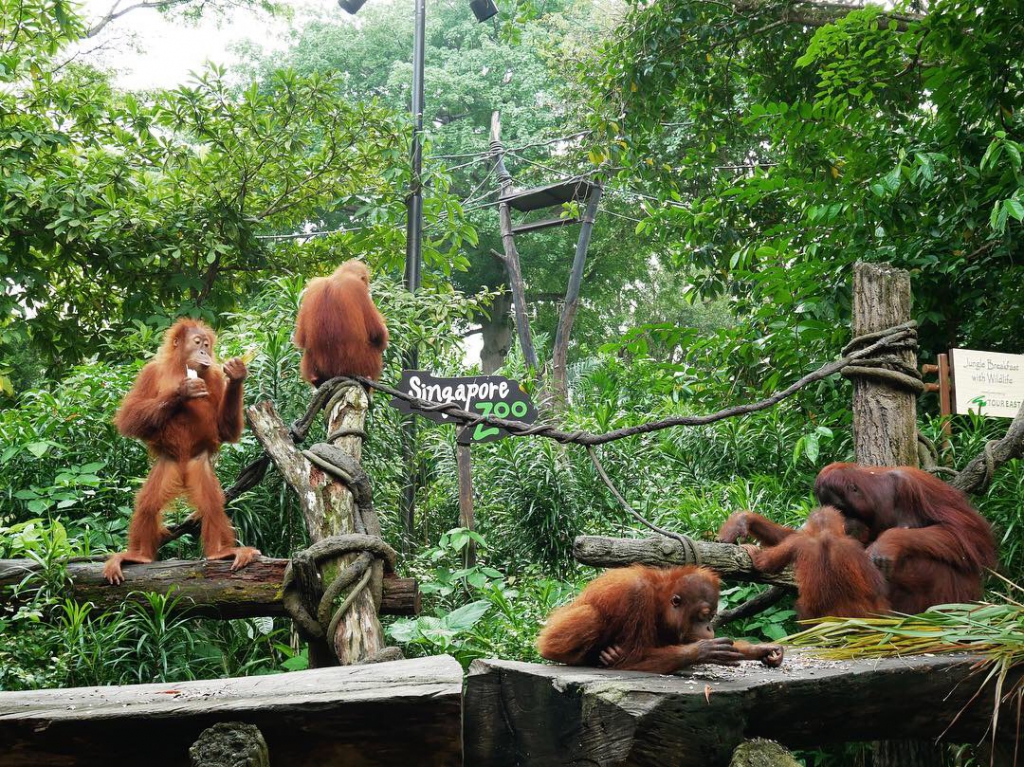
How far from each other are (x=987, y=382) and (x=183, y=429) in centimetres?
399

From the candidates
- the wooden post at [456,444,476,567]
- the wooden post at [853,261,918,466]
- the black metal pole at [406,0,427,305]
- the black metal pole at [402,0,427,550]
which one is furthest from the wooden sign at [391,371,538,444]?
the black metal pole at [406,0,427,305]

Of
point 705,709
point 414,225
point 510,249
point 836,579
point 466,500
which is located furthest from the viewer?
point 510,249

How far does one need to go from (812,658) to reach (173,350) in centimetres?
323

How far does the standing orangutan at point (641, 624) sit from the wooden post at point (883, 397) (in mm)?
1698

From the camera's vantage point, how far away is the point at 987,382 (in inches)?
180

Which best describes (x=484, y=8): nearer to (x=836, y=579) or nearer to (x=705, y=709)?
(x=836, y=579)

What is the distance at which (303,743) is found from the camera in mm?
2158

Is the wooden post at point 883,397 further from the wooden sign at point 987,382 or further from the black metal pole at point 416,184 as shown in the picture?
the black metal pole at point 416,184

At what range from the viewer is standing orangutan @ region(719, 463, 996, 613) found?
11.8 feet

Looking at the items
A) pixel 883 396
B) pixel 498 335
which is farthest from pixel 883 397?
pixel 498 335

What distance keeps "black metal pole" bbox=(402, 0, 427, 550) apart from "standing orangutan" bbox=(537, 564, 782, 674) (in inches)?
144

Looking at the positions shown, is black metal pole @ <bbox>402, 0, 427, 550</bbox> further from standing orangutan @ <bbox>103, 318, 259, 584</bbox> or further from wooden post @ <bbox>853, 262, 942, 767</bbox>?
wooden post @ <bbox>853, 262, 942, 767</bbox>

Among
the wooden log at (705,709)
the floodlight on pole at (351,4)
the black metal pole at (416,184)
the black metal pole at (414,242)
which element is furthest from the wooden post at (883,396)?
the floodlight on pole at (351,4)

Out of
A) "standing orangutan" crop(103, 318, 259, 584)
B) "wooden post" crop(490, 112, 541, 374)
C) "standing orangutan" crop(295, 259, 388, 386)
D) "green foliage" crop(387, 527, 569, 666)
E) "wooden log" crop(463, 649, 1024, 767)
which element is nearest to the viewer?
"wooden log" crop(463, 649, 1024, 767)
